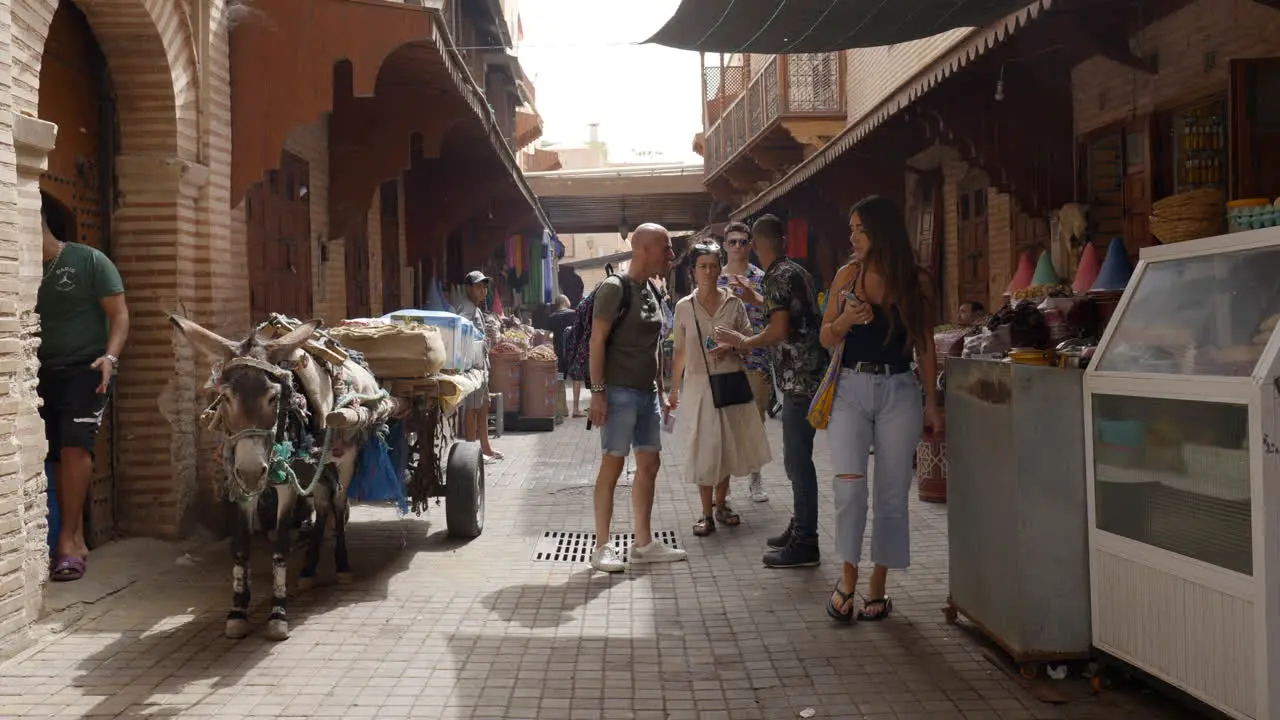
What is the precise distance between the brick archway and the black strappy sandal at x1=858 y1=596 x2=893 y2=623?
14.3 ft

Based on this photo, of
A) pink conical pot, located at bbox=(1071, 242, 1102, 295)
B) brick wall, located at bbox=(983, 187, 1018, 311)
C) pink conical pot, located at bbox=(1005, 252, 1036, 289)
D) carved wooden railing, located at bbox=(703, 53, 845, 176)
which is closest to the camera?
pink conical pot, located at bbox=(1071, 242, 1102, 295)

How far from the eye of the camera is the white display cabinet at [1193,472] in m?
3.35

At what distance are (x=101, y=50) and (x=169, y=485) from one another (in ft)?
8.90

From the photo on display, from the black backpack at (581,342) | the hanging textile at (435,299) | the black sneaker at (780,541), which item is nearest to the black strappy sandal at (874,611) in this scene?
the black sneaker at (780,541)

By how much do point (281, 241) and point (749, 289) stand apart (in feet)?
13.9

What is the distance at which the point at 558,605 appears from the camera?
5.80m

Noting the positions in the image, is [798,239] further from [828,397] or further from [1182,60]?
[828,397]

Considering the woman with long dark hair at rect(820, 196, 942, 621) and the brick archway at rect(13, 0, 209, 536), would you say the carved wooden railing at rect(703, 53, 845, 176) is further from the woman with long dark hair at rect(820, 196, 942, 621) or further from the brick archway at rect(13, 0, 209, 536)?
the woman with long dark hair at rect(820, 196, 942, 621)

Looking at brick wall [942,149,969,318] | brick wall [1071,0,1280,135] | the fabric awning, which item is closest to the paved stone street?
the fabric awning

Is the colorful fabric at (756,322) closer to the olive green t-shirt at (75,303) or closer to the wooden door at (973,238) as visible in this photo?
the olive green t-shirt at (75,303)

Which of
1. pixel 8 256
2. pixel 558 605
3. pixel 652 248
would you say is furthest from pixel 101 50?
pixel 558 605

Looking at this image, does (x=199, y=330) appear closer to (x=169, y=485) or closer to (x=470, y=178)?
(x=169, y=485)

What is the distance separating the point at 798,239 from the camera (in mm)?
18016

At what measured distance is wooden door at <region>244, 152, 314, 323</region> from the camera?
8695 mm
